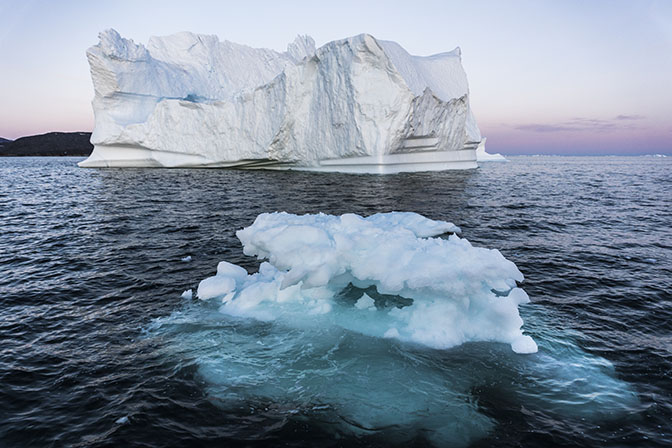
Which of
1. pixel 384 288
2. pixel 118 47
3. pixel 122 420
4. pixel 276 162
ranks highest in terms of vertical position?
pixel 118 47

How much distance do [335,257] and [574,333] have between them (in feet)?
12.9

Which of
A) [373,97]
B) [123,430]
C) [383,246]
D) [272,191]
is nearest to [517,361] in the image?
[383,246]

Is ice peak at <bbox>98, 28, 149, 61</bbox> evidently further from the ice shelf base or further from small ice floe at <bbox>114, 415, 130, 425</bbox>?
small ice floe at <bbox>114, 415, 130, 425</bbox>

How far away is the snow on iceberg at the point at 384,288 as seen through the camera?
5504 millimetres

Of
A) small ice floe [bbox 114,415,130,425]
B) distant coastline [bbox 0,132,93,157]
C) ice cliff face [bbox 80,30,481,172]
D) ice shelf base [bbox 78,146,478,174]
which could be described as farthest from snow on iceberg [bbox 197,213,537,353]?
distant coastline [bbox 0,132,93,157]

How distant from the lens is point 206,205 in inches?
687

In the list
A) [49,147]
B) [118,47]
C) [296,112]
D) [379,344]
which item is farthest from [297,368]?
[49,147]

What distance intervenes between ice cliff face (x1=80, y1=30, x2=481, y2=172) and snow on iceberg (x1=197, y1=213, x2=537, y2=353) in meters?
24.8

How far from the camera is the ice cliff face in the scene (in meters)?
30.1

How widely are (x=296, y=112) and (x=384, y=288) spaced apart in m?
30.3

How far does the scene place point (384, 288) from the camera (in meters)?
5.77

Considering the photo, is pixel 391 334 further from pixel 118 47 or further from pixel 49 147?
pixel 49 147

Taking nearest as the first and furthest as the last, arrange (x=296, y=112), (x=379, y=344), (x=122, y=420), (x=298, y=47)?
(x=122, y=420), (x=379, y=344), (x=296, y=112), (x=298, y=47)

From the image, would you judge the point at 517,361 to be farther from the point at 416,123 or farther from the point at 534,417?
the point at 416,123
